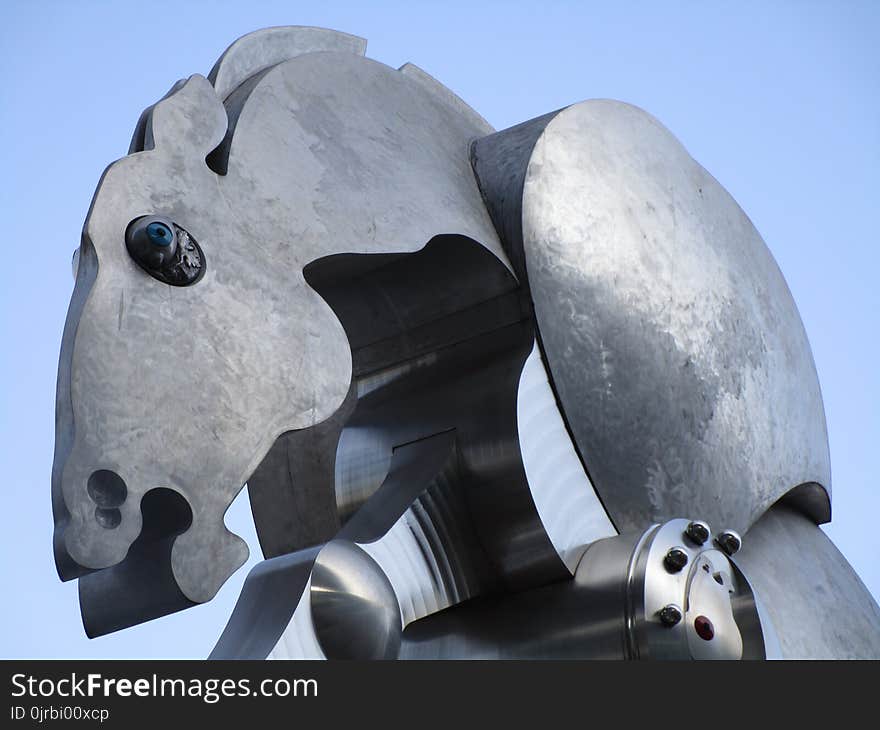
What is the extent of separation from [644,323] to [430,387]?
0.37m

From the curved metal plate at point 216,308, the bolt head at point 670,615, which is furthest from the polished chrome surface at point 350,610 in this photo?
the bolt head at point 670,615

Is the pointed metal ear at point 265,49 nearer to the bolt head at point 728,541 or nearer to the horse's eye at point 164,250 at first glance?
the horse's eye at point 164,250

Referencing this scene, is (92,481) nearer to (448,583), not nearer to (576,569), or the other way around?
(448,583)

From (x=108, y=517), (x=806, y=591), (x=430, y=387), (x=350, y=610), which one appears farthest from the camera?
(x=806, y=591)

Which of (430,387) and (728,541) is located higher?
(430,387)

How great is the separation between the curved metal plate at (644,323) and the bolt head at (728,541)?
17 cm

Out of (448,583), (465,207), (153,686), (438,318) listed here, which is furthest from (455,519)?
(153,686)

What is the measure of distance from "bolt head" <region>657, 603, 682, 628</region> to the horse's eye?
78 cm

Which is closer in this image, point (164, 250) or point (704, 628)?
point (164, 250)

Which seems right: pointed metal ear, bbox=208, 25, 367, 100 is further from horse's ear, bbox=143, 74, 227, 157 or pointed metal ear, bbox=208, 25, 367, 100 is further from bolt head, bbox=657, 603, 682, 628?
bolt head, bbox=657, 603, 682, 628

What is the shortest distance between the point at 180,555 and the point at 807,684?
0.78 m

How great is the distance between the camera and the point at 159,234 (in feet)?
5.71

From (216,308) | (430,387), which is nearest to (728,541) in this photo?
(430,387)

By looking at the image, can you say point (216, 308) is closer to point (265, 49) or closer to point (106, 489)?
point (106, 489)
